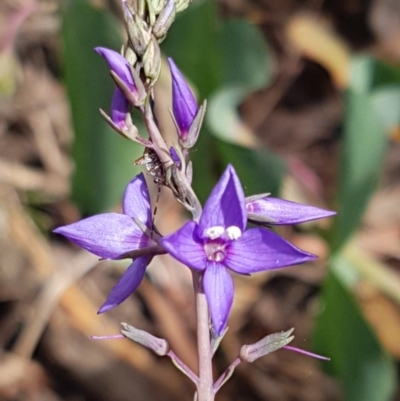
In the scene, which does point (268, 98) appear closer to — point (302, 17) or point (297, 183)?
point (302, 17)

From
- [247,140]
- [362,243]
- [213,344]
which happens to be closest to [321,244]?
[362,243]

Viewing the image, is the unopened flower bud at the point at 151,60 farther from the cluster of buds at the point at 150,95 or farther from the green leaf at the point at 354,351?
the green leaf at the point at 354,351

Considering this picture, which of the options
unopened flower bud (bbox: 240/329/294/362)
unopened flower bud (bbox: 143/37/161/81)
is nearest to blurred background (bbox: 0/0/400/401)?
unopened flower bud (bbox: 240/329/294/362)

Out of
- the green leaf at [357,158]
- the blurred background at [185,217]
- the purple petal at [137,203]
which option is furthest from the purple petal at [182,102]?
the green leaf at [357,158]

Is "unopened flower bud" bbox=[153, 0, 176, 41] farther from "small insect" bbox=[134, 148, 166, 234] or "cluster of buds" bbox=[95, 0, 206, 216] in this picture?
"small insect" bbox=[134, 148, 166, 234]

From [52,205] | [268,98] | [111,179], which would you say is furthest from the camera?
[268,98]

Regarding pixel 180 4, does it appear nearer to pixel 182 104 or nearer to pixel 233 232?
pixel 182 104

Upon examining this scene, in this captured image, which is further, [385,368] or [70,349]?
[70,349]
